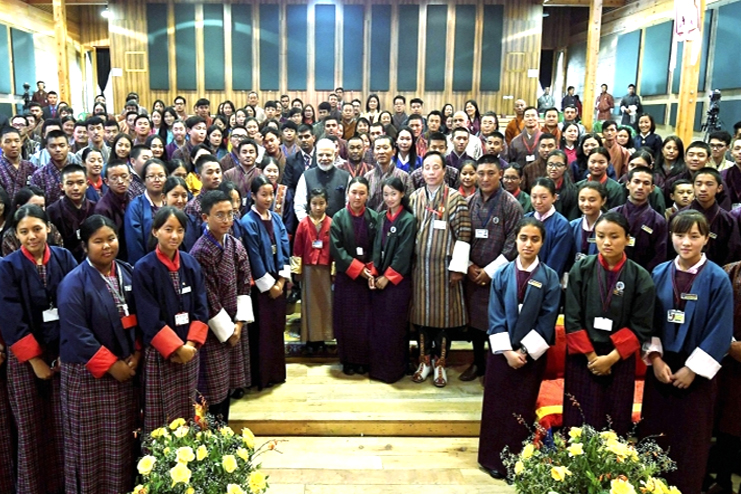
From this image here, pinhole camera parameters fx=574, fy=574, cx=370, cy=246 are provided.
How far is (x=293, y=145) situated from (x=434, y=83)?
294 inches

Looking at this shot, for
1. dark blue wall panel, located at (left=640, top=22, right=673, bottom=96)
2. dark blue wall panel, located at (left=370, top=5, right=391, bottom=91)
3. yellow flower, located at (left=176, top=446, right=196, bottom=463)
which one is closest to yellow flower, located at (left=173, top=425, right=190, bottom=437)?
yellow flower, located at (left=176, top=446, right=196, bottom=463)

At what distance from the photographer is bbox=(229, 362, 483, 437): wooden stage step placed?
11.8 feet

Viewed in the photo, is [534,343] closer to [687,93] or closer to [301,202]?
[301,202]

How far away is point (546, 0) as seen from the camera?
11812mm

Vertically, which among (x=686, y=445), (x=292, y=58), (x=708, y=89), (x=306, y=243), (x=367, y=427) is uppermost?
(x=292, y=58)

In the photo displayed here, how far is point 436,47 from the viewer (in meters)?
12.4

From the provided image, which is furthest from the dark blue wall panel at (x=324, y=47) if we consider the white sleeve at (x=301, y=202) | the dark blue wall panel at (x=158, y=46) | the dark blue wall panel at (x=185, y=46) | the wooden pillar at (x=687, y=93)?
the white sleeve at (x=301, y=202)

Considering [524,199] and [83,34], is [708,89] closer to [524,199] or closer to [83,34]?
[524,199]

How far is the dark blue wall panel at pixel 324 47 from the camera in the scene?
12.3 m

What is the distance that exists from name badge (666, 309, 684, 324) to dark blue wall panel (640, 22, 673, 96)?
10032 mm

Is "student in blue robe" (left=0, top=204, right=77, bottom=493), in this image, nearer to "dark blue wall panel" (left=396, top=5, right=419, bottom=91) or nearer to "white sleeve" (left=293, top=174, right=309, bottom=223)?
"white sleeve" (left=293, top=174, right=309, bottom=223)

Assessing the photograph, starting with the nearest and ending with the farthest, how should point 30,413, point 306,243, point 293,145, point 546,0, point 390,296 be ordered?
1. point 30,413
2. point 390,296
3. point 306,243
4. point 293,145
5. point 546,0

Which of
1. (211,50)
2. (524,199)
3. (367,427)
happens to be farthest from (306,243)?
(211,50)

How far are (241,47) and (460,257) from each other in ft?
33.5
